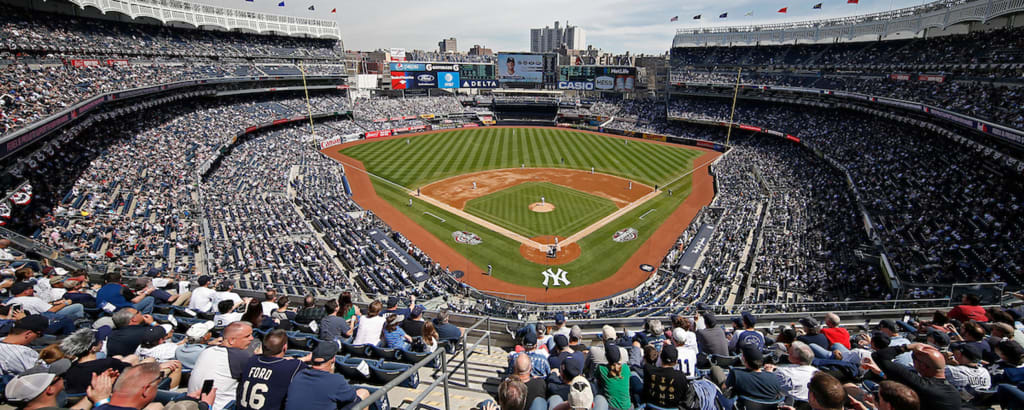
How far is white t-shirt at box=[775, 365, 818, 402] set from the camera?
18.1ft

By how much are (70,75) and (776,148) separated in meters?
63.3

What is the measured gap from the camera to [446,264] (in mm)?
25047

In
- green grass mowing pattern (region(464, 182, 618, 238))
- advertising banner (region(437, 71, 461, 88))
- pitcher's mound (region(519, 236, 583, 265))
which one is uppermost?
advertising banner (region(437, 71, 461, 88))

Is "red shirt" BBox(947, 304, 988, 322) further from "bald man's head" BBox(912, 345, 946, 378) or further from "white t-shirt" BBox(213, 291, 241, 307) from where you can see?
"white t-shirt" BBox(213, 291, 241, 307)

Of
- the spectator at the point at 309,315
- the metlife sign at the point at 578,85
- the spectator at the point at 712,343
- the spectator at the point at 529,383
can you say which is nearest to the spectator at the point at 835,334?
the spectator at the point at 712,343

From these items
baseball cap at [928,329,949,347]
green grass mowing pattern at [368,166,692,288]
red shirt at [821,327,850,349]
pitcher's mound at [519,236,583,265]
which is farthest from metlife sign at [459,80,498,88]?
baseball cap at [928,329,949,347]

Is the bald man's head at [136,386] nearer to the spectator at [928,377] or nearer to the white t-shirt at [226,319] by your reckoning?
the white t-shirt at [226,319]

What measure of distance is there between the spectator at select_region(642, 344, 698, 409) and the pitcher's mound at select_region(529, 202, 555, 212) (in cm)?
2852

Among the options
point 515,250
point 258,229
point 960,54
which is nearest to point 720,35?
point 960,54

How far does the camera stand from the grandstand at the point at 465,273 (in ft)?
18.5

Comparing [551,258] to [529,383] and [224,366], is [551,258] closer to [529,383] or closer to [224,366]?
[529,383]

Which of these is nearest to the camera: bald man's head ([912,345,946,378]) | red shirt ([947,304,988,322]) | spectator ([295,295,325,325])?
bald man's head ([912,345,946,378])

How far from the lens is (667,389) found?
5.09 m

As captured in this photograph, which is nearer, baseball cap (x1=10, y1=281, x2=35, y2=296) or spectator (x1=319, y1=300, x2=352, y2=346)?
spectator (x1=319, y1=300, x2=352, y2=346)
